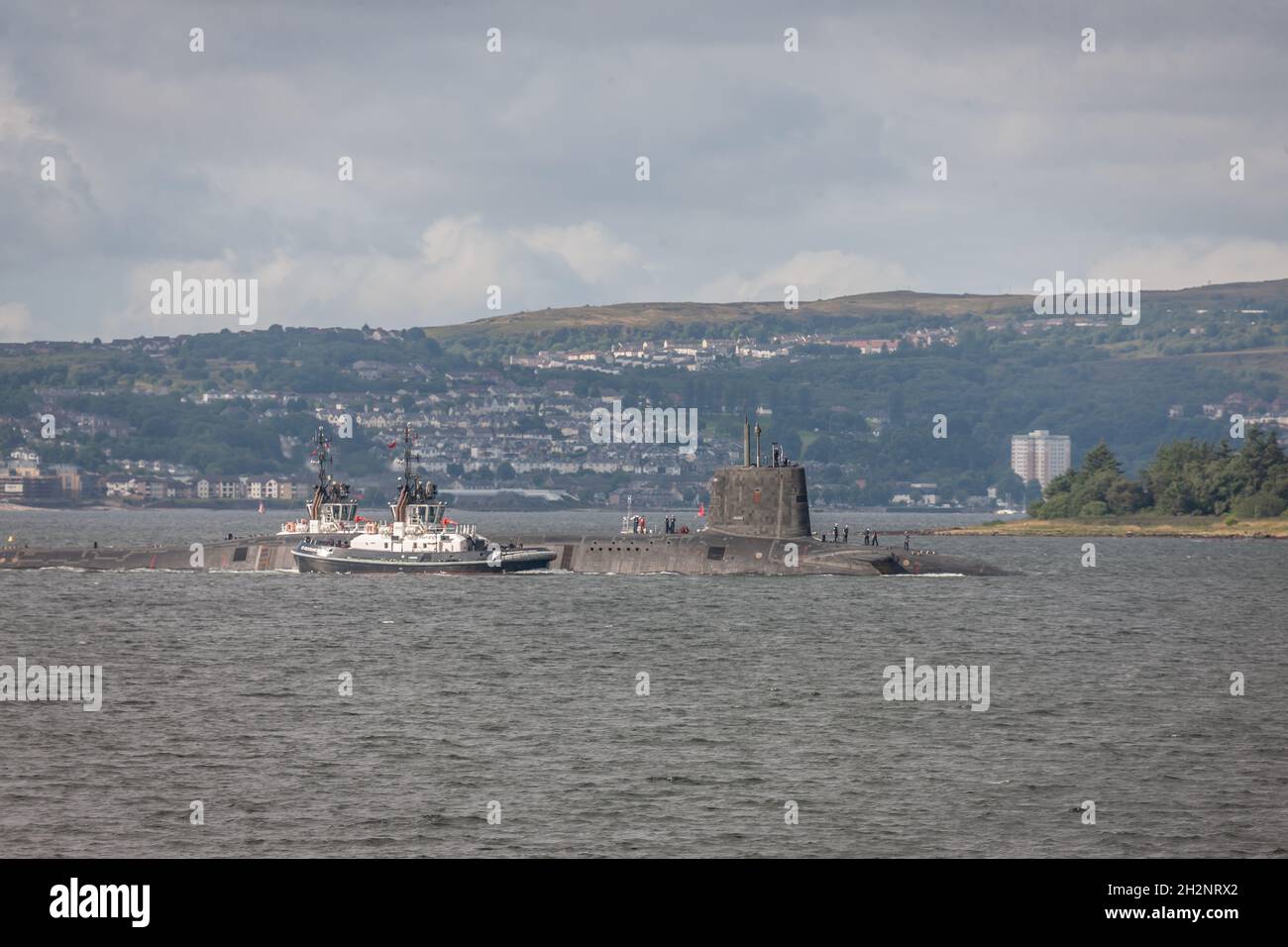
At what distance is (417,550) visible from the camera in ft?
262

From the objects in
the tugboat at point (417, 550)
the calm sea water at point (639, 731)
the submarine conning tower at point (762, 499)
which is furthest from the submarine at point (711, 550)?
the calm sea water at point (639, 731)

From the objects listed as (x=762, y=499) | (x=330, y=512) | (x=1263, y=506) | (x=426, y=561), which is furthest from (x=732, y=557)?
(x=1263, y=506)

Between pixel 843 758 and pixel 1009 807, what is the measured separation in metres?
5.12

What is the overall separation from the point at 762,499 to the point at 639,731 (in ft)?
131

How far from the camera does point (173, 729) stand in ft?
118

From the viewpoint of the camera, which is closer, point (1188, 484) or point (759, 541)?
point (759, 541)

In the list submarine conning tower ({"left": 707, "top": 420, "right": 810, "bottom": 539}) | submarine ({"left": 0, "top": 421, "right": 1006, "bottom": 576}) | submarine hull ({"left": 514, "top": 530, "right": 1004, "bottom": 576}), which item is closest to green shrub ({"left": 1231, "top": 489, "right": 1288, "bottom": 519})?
submarine ({"left": 0, "top": 421, "right": 1006, "bottom": 576})

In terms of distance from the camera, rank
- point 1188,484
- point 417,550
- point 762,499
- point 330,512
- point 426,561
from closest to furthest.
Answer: point 762,499
point 426,561
point 417,550
point 330,512
point 1188,484

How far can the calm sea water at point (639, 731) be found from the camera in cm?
2644

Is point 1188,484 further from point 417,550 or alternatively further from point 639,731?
point 639,731

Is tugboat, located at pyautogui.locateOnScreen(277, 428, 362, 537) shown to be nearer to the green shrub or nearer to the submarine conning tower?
the submarine conning tower

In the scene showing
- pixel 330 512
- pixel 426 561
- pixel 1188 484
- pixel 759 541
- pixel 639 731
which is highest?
pixel 330 512
